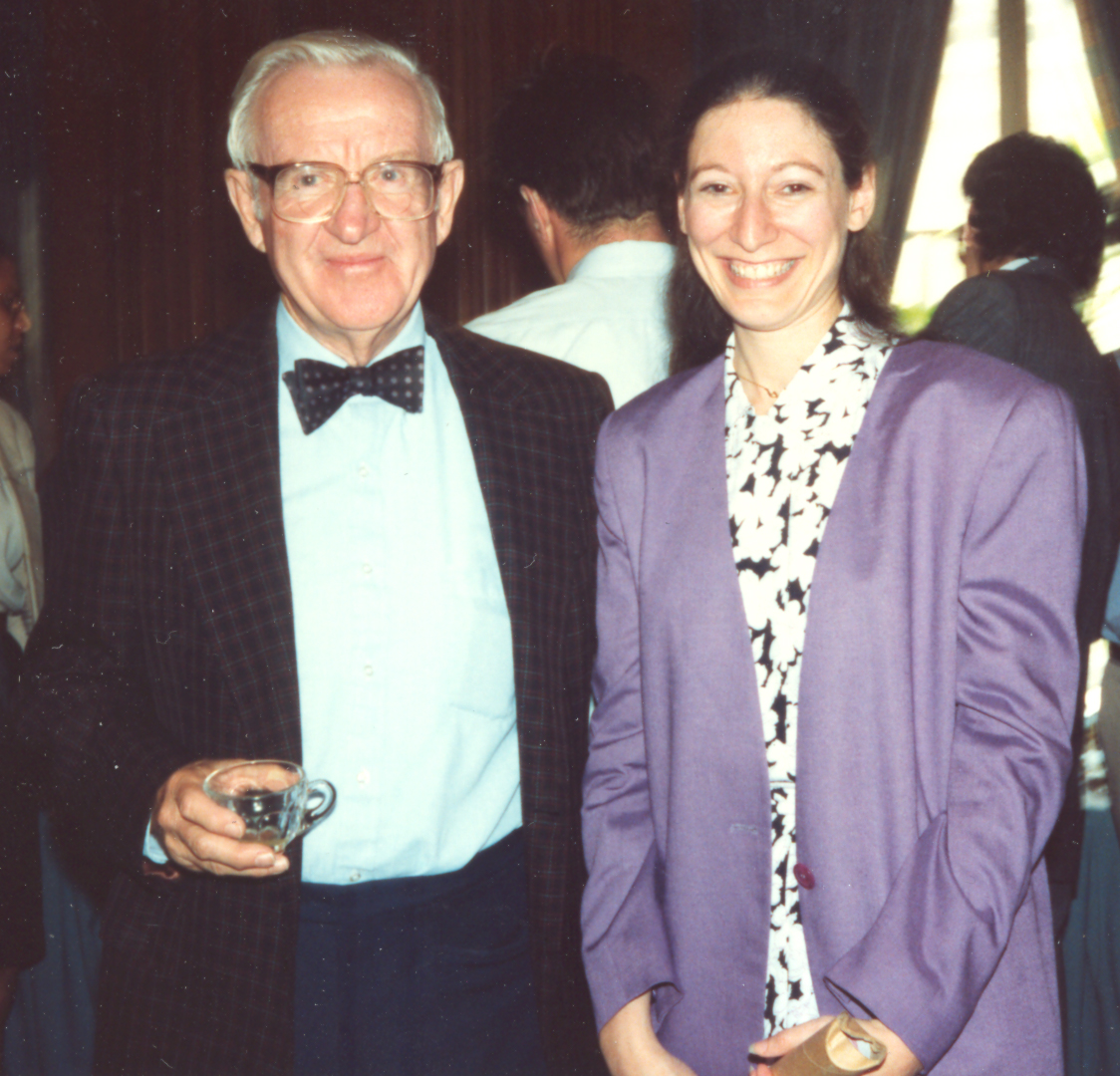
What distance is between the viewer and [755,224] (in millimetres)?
1497

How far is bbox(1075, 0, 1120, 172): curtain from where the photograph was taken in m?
4.19

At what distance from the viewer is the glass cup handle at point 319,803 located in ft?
4.59

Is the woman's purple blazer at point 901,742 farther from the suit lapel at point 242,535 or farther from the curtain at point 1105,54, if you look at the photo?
the curtain at point 1105,54

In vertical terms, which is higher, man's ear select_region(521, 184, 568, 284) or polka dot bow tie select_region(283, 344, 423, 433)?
man's ear select_region(521, 184, 568, 284)

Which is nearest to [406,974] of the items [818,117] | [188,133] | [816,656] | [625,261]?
[816,656]

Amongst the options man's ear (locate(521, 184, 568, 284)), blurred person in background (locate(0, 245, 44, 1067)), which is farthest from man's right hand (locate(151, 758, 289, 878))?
man's ear (locate(521, 184, 568, 284))

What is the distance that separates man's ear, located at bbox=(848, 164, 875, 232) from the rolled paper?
1.11 meters

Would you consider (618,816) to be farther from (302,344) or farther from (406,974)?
(302,344)

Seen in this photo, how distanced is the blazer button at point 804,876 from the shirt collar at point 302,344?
100cm

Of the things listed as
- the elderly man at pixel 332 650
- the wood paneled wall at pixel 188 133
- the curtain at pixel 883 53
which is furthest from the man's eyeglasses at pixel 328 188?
the curtain at pixel 883 53

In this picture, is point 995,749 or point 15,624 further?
point 15,624

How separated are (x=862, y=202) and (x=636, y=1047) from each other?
1.27 metres

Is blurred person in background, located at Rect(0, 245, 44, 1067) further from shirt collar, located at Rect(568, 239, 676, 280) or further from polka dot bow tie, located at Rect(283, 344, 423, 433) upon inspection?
shirt collar, located at Rect(568, 239, 676, 280)

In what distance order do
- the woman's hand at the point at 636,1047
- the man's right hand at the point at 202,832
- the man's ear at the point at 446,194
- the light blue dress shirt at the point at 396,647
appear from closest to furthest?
1. the man's right hand at the point at 202,832
2. the woman's hand at the point at 636,1047
3. the light blue dress shirt at the point at 396,647
4. the man's ear at the point at 446,194
